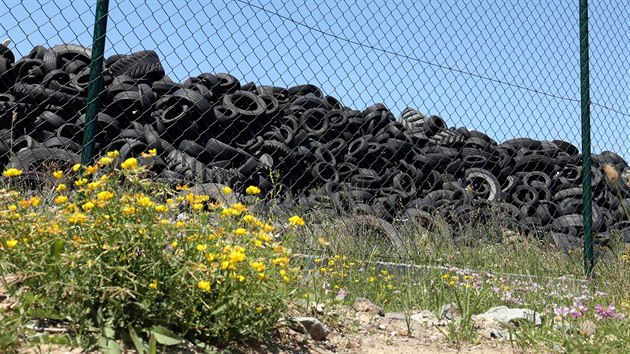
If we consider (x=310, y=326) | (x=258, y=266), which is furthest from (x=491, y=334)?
(x=258, y=266)

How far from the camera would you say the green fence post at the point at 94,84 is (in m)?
4.19

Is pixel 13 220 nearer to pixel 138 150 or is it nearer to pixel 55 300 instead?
pixel 55 300

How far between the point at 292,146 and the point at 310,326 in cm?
485

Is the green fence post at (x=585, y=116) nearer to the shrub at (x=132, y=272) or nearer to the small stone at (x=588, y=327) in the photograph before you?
the small stone at (x=588, y=327)

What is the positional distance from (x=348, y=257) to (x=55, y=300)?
2833 millimetres

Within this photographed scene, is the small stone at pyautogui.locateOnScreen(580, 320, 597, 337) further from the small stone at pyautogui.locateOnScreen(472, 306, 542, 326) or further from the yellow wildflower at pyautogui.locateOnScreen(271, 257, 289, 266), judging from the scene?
the yellow wildflower at pyautogui.locateOnScreen(271, 257, 289, 266)

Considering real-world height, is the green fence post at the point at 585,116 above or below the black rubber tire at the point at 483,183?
above

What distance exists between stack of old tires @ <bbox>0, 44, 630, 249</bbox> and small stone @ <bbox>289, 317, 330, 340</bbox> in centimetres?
293

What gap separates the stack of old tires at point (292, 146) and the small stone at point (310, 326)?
9.62 feet

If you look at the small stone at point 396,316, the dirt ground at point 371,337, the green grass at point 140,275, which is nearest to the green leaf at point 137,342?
the green grass at point 140,275

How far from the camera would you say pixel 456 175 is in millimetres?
8828

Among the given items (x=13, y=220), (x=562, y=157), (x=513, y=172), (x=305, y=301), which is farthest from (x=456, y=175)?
(x=13, y=220)

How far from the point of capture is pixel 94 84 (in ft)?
13.9

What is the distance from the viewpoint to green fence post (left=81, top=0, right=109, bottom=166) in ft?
13.7
